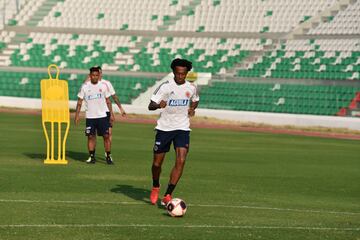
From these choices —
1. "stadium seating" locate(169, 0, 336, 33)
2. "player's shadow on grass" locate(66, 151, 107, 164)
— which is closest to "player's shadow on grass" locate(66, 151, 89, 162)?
"player's shadow on grass" locate(66, 151, 107, 164)

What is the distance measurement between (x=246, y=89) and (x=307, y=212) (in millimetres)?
33453

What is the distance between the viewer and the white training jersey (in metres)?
13.1

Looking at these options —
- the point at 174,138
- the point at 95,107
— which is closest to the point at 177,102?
the point at 174,138

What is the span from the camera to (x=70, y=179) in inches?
661

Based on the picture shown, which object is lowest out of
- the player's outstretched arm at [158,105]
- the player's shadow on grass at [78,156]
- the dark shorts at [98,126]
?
the player's shadow on grass at [78,156]

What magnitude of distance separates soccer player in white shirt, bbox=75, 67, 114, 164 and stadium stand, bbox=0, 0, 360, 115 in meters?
24.5

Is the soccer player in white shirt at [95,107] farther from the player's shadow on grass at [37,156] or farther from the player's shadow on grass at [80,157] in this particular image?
the player's shadow on grass at [37,156]

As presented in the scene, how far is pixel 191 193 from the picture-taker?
15383mm

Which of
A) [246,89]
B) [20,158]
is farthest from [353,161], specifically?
[246,89]

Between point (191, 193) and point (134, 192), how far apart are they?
990 millimetres

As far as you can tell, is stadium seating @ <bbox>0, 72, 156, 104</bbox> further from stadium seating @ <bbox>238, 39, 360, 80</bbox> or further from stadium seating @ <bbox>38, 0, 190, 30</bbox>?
stadium seating @ <bbox>38, 0, 190, 30</bbox>

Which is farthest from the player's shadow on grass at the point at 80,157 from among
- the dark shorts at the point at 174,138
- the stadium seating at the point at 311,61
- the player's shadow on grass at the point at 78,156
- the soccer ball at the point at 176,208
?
the stadium seating at the point at 311,61

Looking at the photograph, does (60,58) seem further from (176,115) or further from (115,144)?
(176,115)

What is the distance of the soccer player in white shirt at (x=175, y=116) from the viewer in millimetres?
13033
